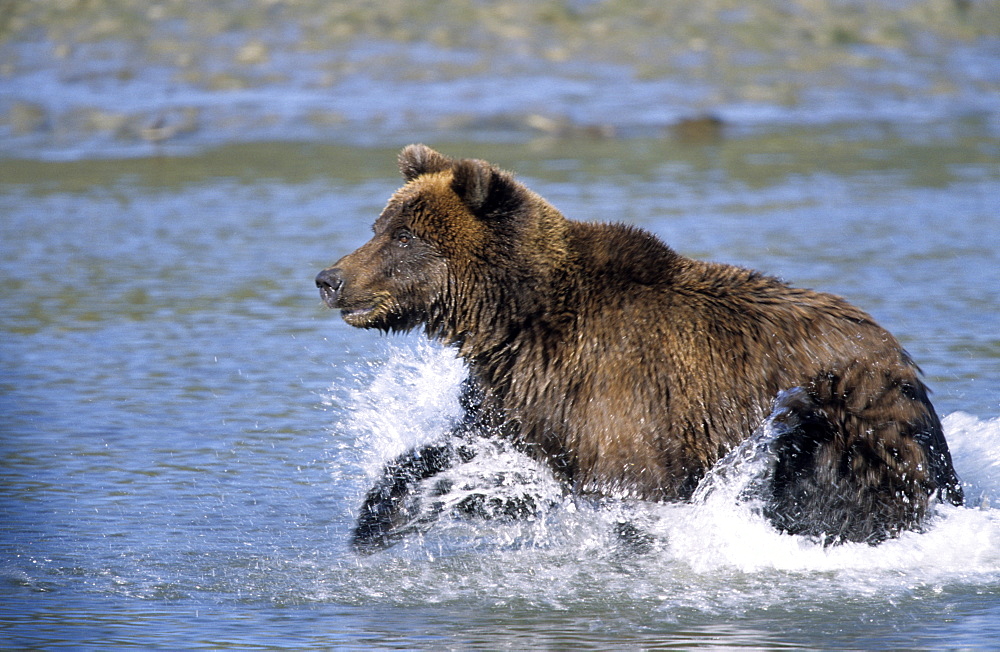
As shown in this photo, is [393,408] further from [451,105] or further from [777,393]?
[451,105]

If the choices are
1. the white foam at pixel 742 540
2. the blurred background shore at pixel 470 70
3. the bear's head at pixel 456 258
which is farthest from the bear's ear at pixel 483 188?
the blurred background shore at pixel 470 70

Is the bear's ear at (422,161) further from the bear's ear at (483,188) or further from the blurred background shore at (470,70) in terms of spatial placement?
the blurred background shore at (470,70)

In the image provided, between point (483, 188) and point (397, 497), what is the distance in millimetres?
1368

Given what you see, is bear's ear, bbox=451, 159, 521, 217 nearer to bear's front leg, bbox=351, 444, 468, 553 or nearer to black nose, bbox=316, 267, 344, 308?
black nose, bbox=316, 267, 344, 308

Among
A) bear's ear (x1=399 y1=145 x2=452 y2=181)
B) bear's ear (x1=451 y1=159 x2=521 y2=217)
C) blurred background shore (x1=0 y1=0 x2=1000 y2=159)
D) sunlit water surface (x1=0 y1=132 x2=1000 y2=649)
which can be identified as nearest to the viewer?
sunlit water surface (x1=0 y1=132 x2=1000 y2=649)

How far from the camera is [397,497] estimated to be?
20.6ft

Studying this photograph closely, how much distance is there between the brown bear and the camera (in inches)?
221

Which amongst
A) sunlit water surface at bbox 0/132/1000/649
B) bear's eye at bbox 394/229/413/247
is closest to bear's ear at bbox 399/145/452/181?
bear's eye at bbox 394/229/413/247

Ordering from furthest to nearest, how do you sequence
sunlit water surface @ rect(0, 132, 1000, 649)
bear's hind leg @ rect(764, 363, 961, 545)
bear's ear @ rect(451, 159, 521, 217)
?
bear's ear @ rect(451, 159, 521, 217), bear's hind leg @ rect(764, 363, 961, 545), sunlit water surface @ rect(0, 132, 1000, 649)

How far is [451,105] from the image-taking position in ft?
57.7

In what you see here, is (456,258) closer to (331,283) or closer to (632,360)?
(331,283)

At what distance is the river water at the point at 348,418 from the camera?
17.0 feet

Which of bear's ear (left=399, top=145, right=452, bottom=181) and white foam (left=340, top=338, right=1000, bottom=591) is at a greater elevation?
bear's ear (left=399, top=145, right=452, bottom=181)

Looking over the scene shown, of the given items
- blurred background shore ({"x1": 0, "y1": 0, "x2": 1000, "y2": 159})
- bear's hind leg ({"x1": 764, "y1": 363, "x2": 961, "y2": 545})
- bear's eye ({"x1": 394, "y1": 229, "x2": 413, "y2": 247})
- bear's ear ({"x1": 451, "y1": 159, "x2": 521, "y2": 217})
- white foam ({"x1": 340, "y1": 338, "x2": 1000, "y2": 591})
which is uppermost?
blurred background shore ({"x1": 0, "y1": 0, "x2": 1000, "y2": 159})
